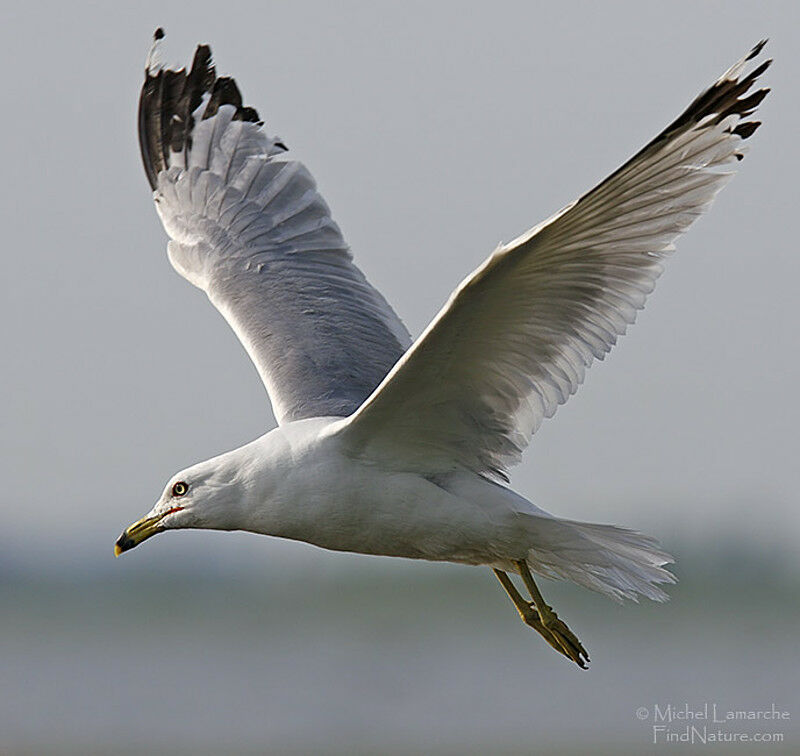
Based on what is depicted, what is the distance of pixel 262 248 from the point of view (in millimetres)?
11164

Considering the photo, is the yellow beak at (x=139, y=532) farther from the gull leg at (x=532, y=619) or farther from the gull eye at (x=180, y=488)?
the gull leg at (x=532, y=619)

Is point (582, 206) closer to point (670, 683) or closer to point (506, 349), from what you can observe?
point (506, 349)

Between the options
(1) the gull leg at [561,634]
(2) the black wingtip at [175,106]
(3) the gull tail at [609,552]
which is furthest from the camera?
(2) the black wingtip at [175,106]

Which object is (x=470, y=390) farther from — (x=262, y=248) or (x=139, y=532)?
(x=262, y=248)

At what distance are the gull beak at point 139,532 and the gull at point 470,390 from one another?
1cm

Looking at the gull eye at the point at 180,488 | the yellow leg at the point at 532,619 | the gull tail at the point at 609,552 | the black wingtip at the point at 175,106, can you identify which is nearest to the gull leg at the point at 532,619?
the yellow leg at the point at 532,619

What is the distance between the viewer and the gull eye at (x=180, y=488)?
8852mm

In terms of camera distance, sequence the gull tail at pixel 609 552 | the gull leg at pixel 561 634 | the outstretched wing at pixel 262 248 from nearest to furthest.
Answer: the gull tail at pixel 609 552 < the gull leg at pixel 561 634 < the outstretched wing at pixel 262 248

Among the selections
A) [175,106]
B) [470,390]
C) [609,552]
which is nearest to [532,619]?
[609,552]

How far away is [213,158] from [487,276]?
16.0 ft

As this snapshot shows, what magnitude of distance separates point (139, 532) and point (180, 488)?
365 mm

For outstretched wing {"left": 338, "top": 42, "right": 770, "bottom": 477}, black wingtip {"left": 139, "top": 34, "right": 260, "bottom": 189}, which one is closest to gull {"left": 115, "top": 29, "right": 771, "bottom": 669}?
outstretched wing {"left": 338, "top": 42, "right": 770, "bottom": 477}

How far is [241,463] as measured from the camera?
8656mm

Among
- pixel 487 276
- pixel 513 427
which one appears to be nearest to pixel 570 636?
pixel 513 427
